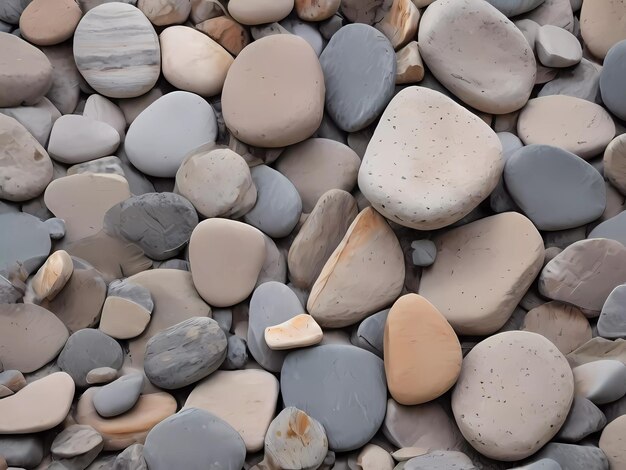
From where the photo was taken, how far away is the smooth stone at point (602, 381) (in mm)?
779

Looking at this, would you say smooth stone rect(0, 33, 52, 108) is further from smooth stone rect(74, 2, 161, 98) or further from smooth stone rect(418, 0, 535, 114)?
smooth stone rect(418, 0, 535, 114)

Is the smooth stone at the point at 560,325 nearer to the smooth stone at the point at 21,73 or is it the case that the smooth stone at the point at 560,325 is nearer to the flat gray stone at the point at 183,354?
the flat gray stone at the point at 183,354

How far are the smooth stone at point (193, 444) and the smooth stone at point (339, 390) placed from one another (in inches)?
3.2

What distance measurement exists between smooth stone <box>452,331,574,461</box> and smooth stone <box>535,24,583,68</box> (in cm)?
40

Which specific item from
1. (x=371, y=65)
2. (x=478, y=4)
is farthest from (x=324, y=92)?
(x=478, y=4)

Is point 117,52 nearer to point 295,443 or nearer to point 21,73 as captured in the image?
point 21,73

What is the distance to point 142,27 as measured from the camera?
99cm

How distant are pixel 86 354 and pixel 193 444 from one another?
168 millimetres

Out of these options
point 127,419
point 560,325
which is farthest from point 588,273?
point 127,419

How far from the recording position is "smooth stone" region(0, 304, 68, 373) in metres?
0.82

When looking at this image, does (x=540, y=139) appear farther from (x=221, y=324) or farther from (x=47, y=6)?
(x=47, y=6)

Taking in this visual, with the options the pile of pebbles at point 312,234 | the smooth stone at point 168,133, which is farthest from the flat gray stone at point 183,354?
the smooth stone at point 168,133

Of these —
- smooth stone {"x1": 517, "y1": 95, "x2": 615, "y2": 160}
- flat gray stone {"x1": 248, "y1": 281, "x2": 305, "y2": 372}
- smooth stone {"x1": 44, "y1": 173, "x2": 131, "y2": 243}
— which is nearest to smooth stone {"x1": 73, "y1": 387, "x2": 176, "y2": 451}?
flat gray stone {"x1": 248, "y1": 281, "x2": 305, "y2": 372}

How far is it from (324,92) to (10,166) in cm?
39
